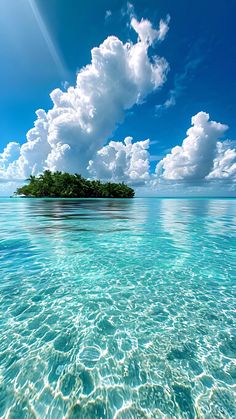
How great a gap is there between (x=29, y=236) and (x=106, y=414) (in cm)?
1064

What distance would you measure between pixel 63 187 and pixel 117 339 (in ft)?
273

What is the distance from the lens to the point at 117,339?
3.62 m

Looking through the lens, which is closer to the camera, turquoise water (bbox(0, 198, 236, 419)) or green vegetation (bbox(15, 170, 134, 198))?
turquoise water (bbox(0, 198, 236, 419))

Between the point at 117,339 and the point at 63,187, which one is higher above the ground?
the point at 63,187

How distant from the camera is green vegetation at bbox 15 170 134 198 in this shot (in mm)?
81494

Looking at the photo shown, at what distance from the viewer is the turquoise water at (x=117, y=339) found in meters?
2.57

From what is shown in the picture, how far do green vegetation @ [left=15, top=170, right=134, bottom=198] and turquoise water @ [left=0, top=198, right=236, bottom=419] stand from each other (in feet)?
256

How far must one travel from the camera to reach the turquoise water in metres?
2.57

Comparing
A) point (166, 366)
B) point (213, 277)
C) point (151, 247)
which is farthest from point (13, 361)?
point (151, 247)

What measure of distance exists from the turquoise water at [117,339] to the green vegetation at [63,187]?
77913mm

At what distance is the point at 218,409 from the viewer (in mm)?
2459

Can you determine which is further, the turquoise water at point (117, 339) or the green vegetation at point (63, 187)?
the green vegetation at point (63, 187)

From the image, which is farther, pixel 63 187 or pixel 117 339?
pixel 63 187

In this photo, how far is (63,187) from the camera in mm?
81688
